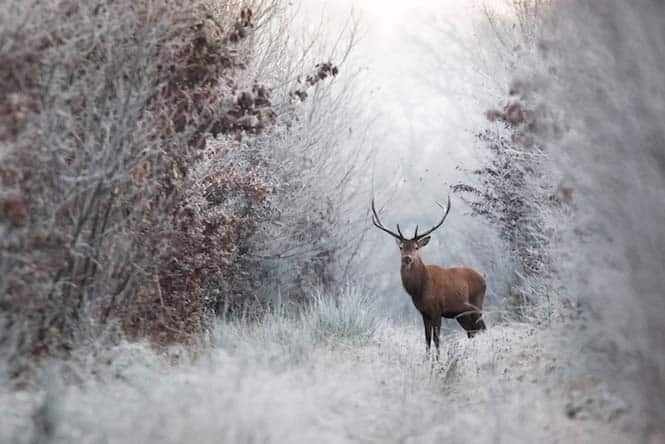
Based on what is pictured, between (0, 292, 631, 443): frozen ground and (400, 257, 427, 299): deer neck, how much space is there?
4.46 ft

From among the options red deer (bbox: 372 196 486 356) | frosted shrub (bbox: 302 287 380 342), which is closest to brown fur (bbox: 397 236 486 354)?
red deer (bbox: 372 196 486 356)

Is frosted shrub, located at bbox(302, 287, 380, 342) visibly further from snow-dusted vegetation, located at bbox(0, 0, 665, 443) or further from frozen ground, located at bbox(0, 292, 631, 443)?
frozen ground, located at bbox(0, 292, 631, 443)

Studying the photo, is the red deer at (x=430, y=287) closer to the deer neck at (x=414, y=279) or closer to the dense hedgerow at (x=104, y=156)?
the deer neck at (x=414, y=279)

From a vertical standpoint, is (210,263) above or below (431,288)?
below

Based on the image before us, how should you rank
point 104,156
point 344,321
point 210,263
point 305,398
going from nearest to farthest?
1. point 305,398
2. point 104,156
3. point 210,263
4. point 344,321

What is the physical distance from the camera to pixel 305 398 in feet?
17.6

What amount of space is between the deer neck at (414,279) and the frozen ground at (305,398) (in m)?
1.36

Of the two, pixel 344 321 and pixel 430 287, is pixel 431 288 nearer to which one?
pixel 430 287

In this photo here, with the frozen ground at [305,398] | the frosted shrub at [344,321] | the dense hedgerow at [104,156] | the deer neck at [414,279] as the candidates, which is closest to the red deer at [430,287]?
the deer neck at [414,279]

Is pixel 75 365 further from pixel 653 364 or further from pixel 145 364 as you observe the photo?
pixel 653 364

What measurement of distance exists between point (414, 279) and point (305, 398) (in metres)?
4.25

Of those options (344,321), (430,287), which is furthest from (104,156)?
(430,287)

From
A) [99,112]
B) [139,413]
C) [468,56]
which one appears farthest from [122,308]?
[468,56]

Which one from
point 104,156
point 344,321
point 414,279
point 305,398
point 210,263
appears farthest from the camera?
point 344,321
